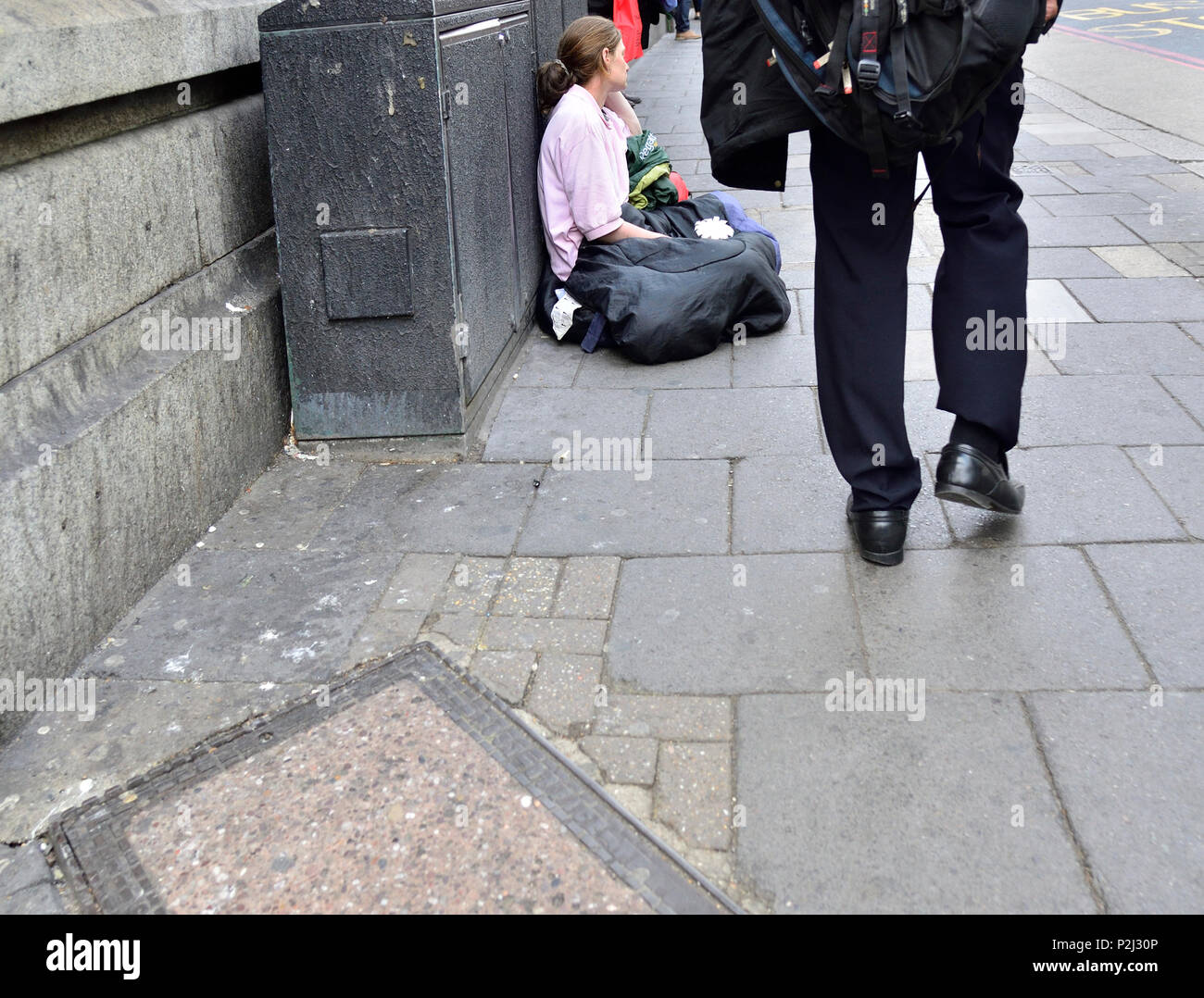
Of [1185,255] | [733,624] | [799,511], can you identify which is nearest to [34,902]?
[733,624]

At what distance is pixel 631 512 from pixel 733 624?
668 mm

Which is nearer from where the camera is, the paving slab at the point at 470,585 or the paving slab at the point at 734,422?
the paving slab at the point at 470,585

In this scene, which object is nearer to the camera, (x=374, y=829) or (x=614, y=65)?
(x=374, y=829)

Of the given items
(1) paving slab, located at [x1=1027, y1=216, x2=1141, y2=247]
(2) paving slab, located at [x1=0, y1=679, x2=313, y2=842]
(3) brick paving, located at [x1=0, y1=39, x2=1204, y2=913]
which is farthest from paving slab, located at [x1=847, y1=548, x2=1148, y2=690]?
(1) paving slab, located at [x1=1027, y1=216, x2=1141, y2=247]

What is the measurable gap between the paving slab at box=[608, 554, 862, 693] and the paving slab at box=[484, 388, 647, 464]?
0.88 meters

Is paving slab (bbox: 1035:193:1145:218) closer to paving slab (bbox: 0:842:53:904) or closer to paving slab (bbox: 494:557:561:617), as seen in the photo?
paving slab (bbox: 494:557:561:617)

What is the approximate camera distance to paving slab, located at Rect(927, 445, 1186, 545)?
3.04m

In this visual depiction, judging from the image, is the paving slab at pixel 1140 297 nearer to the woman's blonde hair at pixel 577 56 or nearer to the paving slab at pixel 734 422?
the paving slab at pixel 734 422

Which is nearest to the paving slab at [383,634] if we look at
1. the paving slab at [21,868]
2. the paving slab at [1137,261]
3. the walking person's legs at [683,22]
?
the paving slab at [21,868]

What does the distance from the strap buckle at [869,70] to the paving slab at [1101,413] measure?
63.0 inches

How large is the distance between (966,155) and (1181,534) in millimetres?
1119

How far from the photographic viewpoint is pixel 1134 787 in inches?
84.6

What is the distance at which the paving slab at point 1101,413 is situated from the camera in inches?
142

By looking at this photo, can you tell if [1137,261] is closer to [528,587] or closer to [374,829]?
[528,587]
